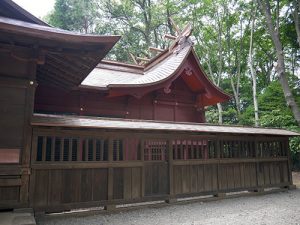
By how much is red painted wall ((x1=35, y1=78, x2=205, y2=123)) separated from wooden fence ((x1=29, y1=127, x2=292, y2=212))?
2.21 m

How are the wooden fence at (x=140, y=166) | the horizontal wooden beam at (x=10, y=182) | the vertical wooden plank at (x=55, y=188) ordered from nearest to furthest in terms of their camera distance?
the horizontal wooden beam at (x=10, y=182) < the vertical wooden plank at (x=55, y=188) < the wooden fence at (x=140, y=166)

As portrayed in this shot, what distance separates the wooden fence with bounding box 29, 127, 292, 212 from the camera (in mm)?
5766

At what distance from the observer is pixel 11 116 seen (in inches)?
209

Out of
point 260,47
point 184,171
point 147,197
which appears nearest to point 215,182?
point 184,171

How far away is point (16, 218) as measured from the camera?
15.0 ft

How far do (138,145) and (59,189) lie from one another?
92.6 inches

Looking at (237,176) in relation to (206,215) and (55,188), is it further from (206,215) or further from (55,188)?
(55,188)

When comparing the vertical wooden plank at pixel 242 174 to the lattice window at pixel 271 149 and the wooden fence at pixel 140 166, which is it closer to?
the wooden fence at pixel 140 166

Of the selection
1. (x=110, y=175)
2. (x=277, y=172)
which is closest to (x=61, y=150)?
(x=110, y=175)

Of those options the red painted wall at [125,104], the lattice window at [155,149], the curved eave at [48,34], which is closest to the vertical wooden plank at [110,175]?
the lattice window at [155,149]

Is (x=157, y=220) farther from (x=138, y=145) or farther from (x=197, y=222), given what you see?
(x=138, y=145)

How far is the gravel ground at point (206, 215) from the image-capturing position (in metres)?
5.58

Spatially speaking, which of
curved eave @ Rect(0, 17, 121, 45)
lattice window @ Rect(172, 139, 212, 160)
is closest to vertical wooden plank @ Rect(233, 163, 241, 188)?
lattice window @ Rect(172, 139, 212, 160)

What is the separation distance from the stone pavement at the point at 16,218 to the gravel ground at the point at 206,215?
0.64 meters
